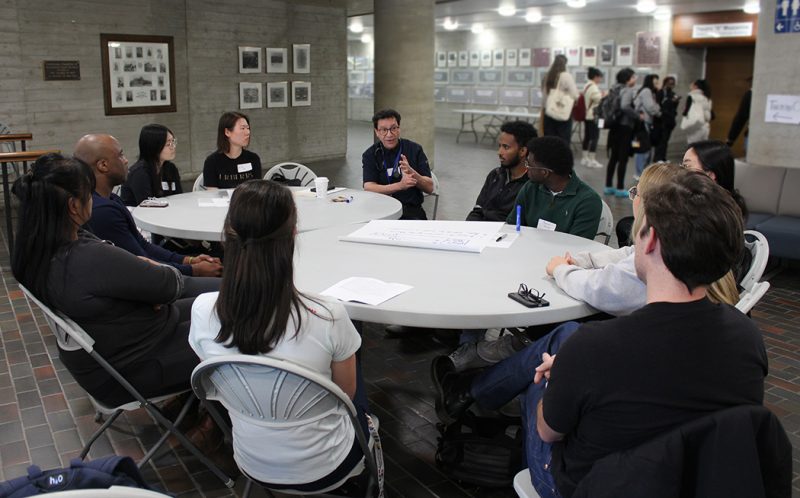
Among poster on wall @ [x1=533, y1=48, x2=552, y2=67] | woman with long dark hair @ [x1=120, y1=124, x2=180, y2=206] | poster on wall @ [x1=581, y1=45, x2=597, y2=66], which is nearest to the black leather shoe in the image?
woman with long dark hair @ [x1=120, y1=124, x2=180, y2=206]

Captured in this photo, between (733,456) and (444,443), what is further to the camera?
(444,443)

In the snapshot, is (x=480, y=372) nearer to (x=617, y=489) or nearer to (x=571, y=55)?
(x=617, y=489)

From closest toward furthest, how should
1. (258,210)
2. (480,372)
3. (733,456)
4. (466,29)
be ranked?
(733,456)
(258,210)
(480,372)
(466,29)

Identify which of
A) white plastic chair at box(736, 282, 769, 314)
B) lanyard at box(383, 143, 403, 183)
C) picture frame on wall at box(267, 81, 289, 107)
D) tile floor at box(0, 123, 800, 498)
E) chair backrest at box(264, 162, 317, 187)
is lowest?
tile floor at box(0, 123, 800, 498)

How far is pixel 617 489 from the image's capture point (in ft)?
4.99

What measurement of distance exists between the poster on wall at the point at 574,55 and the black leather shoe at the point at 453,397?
50.0ft

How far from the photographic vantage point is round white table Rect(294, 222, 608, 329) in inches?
94.0

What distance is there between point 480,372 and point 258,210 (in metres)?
1.30

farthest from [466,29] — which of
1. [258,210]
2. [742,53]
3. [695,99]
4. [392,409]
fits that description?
[258,210]

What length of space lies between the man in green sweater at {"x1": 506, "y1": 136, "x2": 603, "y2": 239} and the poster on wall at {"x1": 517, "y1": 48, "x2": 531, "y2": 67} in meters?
15.0

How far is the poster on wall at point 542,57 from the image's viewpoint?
1742cm

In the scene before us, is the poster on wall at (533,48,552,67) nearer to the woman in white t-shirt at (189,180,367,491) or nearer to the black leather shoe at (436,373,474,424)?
the black leather shoe at (436,373,474,424)

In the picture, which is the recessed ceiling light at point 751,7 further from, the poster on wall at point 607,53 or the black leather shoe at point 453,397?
the black leather shoe at point 453,397

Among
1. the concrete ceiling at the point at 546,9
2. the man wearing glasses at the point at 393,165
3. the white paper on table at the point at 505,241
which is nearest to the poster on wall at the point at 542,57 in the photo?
the concrete ceiling at the point at 546,9
